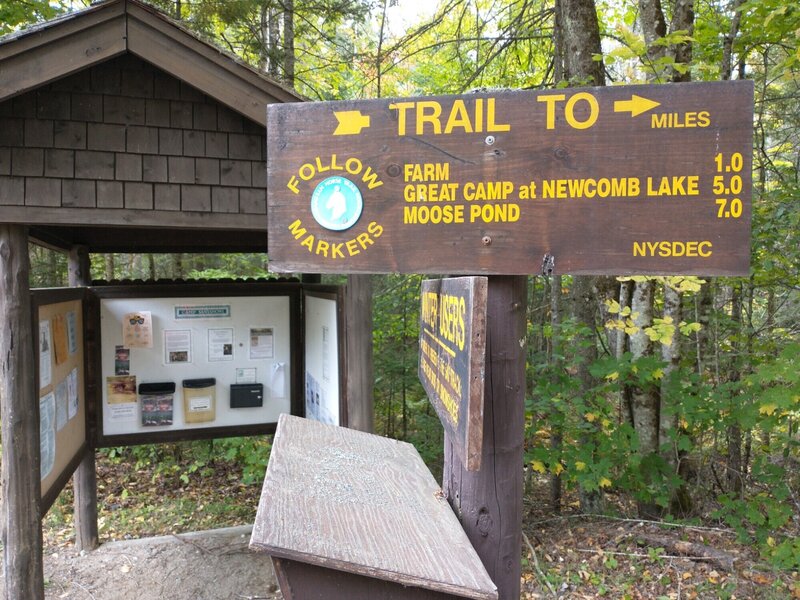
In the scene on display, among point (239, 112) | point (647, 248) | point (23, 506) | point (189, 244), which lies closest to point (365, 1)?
point (189, 244)

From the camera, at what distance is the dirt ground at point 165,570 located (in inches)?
171

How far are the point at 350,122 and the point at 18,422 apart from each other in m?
3.19

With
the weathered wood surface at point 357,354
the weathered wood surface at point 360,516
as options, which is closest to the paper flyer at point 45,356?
the weathered wood surface at point 357,354

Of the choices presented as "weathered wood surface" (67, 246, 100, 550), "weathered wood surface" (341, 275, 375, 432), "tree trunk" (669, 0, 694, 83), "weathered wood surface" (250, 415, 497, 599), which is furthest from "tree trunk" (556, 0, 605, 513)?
"weathered wood surface" (67, 246, 100, 550)

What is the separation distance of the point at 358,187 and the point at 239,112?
2578mm

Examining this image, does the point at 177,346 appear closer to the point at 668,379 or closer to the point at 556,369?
the point at 556,369

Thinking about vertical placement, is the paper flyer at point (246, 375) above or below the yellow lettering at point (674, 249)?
below

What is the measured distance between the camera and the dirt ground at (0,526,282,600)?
4348 millimetres

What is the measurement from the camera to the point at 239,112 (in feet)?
11.8

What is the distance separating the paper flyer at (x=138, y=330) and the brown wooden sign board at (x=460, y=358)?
4.08m

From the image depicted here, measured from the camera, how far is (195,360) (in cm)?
506

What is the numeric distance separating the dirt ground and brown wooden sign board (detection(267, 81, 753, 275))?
155 inches

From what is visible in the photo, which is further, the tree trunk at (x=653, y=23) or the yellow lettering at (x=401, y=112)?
the tree trunk at (x=653, y=23)

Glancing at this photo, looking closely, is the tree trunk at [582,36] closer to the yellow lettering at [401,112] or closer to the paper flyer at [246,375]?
the paper flyer at [246,375]
